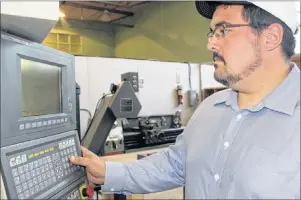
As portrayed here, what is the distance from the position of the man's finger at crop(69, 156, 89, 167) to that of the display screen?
0.50 feet

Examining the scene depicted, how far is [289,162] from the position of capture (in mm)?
861

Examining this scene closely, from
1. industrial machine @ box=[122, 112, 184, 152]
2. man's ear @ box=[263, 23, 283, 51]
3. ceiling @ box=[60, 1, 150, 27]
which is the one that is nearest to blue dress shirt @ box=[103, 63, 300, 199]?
man's ear @ box=[263, 23, 283, 51]

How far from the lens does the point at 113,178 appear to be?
113cm

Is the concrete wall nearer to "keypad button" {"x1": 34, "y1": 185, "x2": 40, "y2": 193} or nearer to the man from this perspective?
the man

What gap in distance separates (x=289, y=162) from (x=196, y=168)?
30 centimetres

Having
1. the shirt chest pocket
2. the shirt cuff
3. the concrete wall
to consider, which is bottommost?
the shirt cuff

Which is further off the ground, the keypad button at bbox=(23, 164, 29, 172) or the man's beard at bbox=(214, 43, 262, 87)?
the man's beard at bbox=(214, 43, 262, 87)

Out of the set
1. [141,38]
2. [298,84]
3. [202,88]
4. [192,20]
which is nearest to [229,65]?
[298,84]

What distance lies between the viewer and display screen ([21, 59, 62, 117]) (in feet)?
2.51

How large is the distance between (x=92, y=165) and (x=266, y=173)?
1.77 feet

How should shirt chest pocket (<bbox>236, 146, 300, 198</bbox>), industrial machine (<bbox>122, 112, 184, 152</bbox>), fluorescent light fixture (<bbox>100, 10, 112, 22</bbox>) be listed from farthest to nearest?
fluorescent light fixture (<bbox>100, 10, 112, 22</bbox>) < industrial machine (<bbox>122, 112, 184, 152</bbox>) < shirt chest pocket (<bbox>236, 146, 300, 198</bbox>)

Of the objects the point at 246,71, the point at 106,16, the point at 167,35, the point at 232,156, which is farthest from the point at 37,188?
the point at 106,16

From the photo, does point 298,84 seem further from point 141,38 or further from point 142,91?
point 141,38

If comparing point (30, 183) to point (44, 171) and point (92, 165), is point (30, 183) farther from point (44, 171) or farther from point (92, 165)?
point (92, 165)
